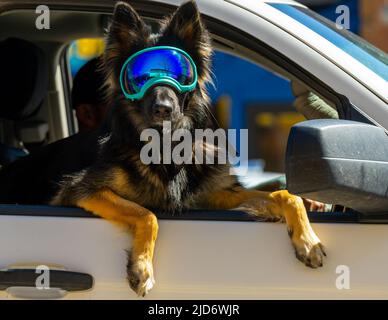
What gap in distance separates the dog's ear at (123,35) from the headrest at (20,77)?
91cm

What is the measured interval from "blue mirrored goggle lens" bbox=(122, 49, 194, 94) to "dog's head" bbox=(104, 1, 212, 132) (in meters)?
0.04

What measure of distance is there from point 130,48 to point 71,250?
79cm

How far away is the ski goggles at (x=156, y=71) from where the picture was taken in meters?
2.41

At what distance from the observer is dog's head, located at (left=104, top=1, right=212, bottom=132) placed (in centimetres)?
249

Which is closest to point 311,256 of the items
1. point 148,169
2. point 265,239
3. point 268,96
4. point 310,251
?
point 310,251

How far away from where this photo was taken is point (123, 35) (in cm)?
262

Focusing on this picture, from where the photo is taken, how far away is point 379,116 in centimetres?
228

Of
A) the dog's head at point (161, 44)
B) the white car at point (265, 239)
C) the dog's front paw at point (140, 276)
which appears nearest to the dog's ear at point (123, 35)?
the dog's head at point (161, 44)

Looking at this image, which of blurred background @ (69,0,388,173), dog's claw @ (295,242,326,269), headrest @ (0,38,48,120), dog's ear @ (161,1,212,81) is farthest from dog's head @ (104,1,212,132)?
blurred background @ (69,0,388,173)

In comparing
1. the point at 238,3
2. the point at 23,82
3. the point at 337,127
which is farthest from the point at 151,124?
the point at 23,82

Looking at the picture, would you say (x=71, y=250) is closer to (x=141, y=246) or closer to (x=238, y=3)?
(x=141, y=246)

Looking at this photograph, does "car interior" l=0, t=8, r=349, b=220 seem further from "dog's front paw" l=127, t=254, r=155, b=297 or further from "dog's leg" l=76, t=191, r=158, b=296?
"dog's front paw" l=127, t=254, r=155, b=297

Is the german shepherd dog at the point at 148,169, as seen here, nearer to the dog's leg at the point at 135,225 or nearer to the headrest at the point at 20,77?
the dog's leg at the point at 135,225

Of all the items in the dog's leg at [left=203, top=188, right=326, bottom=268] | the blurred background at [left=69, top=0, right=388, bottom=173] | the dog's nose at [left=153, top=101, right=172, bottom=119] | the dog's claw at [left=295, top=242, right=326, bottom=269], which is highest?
the blurred background at [left=69, top=0, right=388, bottom=173]
